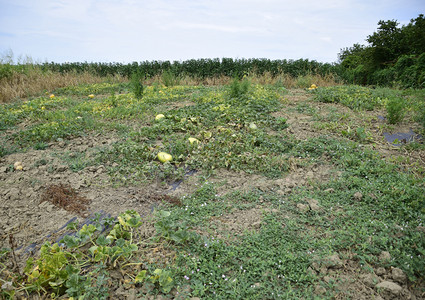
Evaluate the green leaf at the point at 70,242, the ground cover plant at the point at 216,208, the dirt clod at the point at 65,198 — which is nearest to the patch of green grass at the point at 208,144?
the ground cover plant at the point at 216,208

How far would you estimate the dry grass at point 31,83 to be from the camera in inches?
402

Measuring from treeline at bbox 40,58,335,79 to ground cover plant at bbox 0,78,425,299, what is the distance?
27.3 ft

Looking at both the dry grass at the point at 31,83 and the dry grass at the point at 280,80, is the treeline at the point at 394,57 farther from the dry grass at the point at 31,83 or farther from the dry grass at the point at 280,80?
the dry grass at the point at 31,83

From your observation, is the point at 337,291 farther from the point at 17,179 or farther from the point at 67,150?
the point at 67,150

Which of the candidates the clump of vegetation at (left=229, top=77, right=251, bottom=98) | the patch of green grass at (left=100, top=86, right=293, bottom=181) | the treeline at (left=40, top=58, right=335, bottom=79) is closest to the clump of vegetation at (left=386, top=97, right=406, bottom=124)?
the patch of green grass at (left=100, top=86, right=293, bottom=181)

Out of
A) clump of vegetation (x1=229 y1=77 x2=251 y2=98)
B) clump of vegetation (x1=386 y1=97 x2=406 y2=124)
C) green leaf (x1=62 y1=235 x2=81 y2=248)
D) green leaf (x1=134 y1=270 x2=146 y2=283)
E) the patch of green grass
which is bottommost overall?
green leaf (x1=134 y1=270 x2=146 y2=283)

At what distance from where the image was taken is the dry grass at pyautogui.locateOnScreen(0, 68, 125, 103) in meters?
10.2

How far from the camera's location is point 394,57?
1251cm

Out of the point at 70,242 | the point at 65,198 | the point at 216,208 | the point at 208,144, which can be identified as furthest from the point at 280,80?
the point at 70,242

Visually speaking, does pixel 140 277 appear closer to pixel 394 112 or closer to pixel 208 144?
pixel 208 144

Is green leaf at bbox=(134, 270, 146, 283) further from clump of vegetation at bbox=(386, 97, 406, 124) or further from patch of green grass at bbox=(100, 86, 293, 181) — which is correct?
clump of vegetation at bbox=(386, 97, 406, 124)

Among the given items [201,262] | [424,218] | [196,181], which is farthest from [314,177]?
[201,262]

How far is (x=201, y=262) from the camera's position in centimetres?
248

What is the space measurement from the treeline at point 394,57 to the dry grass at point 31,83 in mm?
13014
